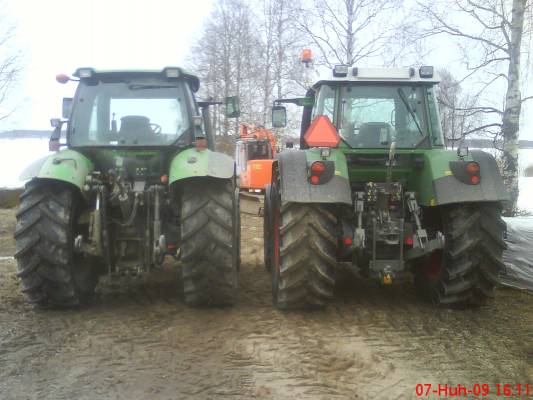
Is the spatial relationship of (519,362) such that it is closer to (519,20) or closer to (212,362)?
(212,362)

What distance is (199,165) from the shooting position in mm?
5078

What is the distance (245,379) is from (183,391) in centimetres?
42

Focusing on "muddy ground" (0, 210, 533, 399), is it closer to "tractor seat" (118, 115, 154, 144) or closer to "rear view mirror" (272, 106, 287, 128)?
"tractor seat" (118, 115, 154, 144)

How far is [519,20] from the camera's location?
11992 millimetres

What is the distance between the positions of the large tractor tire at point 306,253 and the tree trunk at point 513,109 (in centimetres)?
817

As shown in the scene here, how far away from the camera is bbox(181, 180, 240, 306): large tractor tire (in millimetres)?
4973

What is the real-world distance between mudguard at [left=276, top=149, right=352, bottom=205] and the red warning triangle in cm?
33

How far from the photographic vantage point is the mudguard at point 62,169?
4.92 m

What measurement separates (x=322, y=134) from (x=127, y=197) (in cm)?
183

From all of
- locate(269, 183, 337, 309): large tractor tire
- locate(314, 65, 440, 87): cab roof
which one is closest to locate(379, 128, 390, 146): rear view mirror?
locate(314, 65, 440, 87): cab roof

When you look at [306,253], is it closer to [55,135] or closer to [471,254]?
[471,254]

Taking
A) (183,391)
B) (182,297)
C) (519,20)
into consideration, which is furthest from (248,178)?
(183,391)

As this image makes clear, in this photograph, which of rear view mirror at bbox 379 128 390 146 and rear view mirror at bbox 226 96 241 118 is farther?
rear view mirror at bbox 226 96 241 118

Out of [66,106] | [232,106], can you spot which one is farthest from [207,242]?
[66,106]
